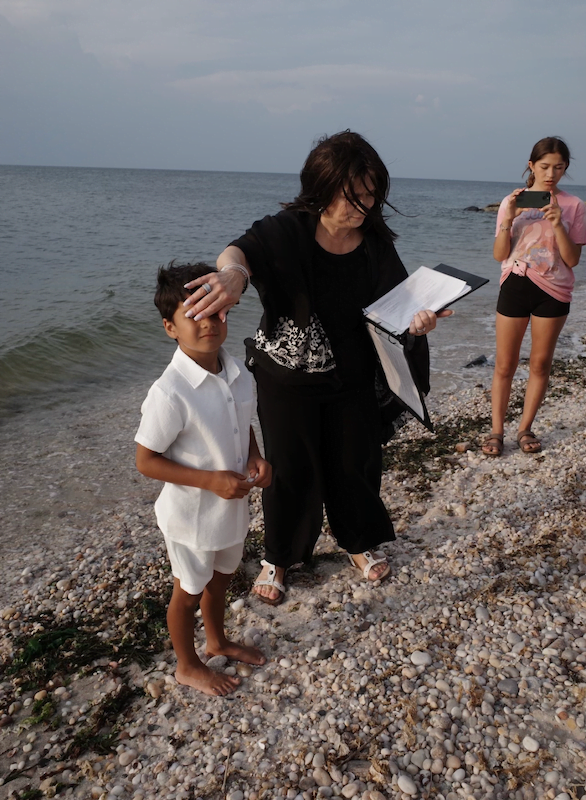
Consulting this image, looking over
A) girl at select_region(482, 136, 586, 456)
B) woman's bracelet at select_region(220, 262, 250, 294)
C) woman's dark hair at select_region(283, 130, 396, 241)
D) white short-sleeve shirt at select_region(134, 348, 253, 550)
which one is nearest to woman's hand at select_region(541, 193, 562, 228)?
girl at select_region(482, 136, 586, 456)

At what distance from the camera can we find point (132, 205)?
4016 cm

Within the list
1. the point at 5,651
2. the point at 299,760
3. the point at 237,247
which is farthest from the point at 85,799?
the point at 237,247

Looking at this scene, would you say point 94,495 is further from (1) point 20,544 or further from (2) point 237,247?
(2) point 237,247

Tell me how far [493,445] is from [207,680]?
3253mm

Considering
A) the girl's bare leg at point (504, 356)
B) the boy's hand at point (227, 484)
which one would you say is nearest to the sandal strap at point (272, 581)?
the boy's hand at point (227, 484)

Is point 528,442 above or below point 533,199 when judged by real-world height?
below

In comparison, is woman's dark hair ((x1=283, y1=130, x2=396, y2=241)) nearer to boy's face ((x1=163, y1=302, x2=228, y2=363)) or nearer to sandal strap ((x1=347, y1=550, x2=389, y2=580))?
boy's face ((x1=163, y1=302, x2=228, y2=363))

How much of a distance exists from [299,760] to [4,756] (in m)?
1.23

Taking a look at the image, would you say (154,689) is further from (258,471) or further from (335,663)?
(258,471)

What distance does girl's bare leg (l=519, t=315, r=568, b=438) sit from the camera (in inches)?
187

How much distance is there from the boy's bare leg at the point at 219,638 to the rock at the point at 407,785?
888 millimetres

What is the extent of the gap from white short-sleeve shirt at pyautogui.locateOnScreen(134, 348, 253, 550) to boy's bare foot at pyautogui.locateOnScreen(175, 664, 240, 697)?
76cm

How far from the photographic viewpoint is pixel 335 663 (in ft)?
9.51


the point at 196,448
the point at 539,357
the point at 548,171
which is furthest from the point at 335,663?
the point at 548,171
